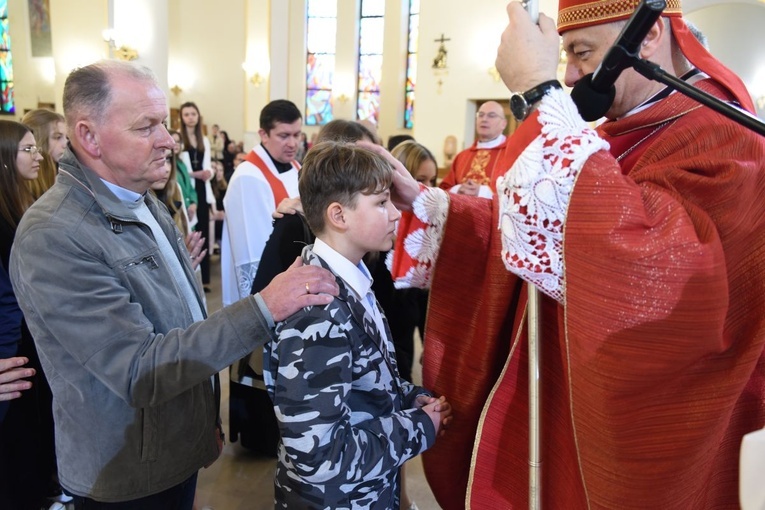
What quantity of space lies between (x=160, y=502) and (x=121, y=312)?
0.63 metres

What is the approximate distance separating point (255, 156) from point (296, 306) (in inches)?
97.2

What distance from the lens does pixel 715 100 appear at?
2.88 ft

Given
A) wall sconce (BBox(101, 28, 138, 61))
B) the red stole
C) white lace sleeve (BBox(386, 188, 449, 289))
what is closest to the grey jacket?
white lace sleeve (BBox(386, 188, 449, 289))

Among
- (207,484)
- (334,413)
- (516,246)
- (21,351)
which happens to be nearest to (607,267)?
(516,246)

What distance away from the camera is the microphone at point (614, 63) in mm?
891

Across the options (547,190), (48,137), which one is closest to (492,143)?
(48,137)

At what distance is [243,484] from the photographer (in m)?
3.03

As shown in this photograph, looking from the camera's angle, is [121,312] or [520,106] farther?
[121,312]

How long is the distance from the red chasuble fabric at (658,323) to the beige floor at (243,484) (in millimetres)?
1856

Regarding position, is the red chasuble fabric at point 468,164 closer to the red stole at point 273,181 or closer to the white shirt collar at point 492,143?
the white shirt collar at point 492,143

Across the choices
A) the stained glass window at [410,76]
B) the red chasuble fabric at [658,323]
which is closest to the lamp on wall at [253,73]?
the stained glass window at [410,76]

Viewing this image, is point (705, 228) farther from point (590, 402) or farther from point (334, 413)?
point (334, 413)

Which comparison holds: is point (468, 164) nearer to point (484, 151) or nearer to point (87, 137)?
point (484, 151)

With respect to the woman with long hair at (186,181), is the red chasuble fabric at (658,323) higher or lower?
higher
